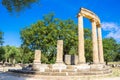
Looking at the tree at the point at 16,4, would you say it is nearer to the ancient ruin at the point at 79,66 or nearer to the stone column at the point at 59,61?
the ancient ruin at the point at 79,66

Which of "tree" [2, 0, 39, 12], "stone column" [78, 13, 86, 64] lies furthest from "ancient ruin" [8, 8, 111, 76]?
"tree" [2, 0, 39, 12]

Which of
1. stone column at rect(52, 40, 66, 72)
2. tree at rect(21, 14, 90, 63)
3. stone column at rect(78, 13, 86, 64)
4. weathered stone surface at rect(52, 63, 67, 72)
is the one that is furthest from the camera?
tree at rect(21, 14, 90, 63)

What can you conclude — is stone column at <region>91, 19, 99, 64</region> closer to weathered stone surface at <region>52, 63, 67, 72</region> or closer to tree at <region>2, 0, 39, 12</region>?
weathered stone surface at <region>52, 63, 67, 72</region>

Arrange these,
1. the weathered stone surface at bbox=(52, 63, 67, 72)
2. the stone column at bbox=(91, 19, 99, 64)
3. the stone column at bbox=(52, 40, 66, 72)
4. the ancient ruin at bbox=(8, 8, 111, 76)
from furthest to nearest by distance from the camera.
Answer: the stone column at bbox=(91, 19, 99, 64) < the stone column at bbox=(52, 40, 66, 72) < the weathered stone surface at bbox=(52, 63, 67, 72) < the ancient ruin at bbox=(8, 8, 111, 76)

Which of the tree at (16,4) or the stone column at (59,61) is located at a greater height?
the tree at (16,4)

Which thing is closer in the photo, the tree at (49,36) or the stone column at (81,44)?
the stone column at (81,44)

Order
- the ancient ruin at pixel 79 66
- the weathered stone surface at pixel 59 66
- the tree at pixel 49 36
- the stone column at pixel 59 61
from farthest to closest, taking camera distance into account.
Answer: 1. the tree at pixel 49 36
2. the stone column at pixel 59 61
3. the weathered stone surface at pixel 59 66
4. the ancient ruin at pixel 79 66

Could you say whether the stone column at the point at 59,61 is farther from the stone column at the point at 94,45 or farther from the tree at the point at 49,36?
the tree at the point at 49,36

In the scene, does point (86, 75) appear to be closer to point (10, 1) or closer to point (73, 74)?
point (73, 74)

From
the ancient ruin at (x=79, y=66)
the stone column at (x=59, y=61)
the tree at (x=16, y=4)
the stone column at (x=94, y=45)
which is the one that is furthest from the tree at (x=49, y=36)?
the tree at (x=16, y=4)

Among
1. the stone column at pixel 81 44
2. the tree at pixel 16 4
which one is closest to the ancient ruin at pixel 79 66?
the stone column at pixel 81 44

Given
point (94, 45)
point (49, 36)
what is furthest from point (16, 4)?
Result: point (49, 36)

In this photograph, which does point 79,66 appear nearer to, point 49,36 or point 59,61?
point 59,61

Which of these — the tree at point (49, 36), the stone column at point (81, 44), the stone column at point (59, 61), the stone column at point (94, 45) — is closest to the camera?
the stone column at point (59, 61)
